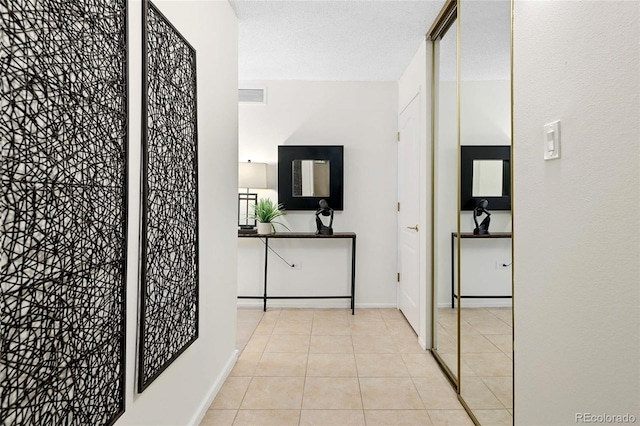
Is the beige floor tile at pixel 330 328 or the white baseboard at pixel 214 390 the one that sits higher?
the white baseboard at pixel 214 390

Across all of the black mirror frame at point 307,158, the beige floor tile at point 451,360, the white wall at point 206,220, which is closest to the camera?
the white wall at point 206,220

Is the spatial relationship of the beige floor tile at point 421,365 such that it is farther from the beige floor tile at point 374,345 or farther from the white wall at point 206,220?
the white wall at point 206,220

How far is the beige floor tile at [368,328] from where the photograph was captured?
343 cm

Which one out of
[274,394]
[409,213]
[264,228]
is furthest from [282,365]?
[409,213]

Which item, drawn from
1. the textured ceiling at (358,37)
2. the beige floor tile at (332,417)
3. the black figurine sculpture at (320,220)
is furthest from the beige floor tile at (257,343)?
the textured ceiling at (358,37)

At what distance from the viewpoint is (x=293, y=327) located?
3605mm

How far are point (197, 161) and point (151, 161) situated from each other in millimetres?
480

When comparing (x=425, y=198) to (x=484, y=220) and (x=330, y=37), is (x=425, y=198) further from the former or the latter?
(x=330, y=37)

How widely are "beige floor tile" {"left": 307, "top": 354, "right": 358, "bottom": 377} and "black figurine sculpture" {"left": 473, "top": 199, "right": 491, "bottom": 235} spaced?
1.31m

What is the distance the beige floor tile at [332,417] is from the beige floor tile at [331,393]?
4cm

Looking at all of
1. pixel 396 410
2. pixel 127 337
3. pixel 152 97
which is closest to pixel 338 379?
pixel 396 410

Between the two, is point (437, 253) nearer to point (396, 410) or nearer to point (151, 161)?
point (396, 410)

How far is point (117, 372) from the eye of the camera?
125 centimetres

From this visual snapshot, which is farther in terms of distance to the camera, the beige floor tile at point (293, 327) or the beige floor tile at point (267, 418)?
the beige floor tile at point (293, 327)
